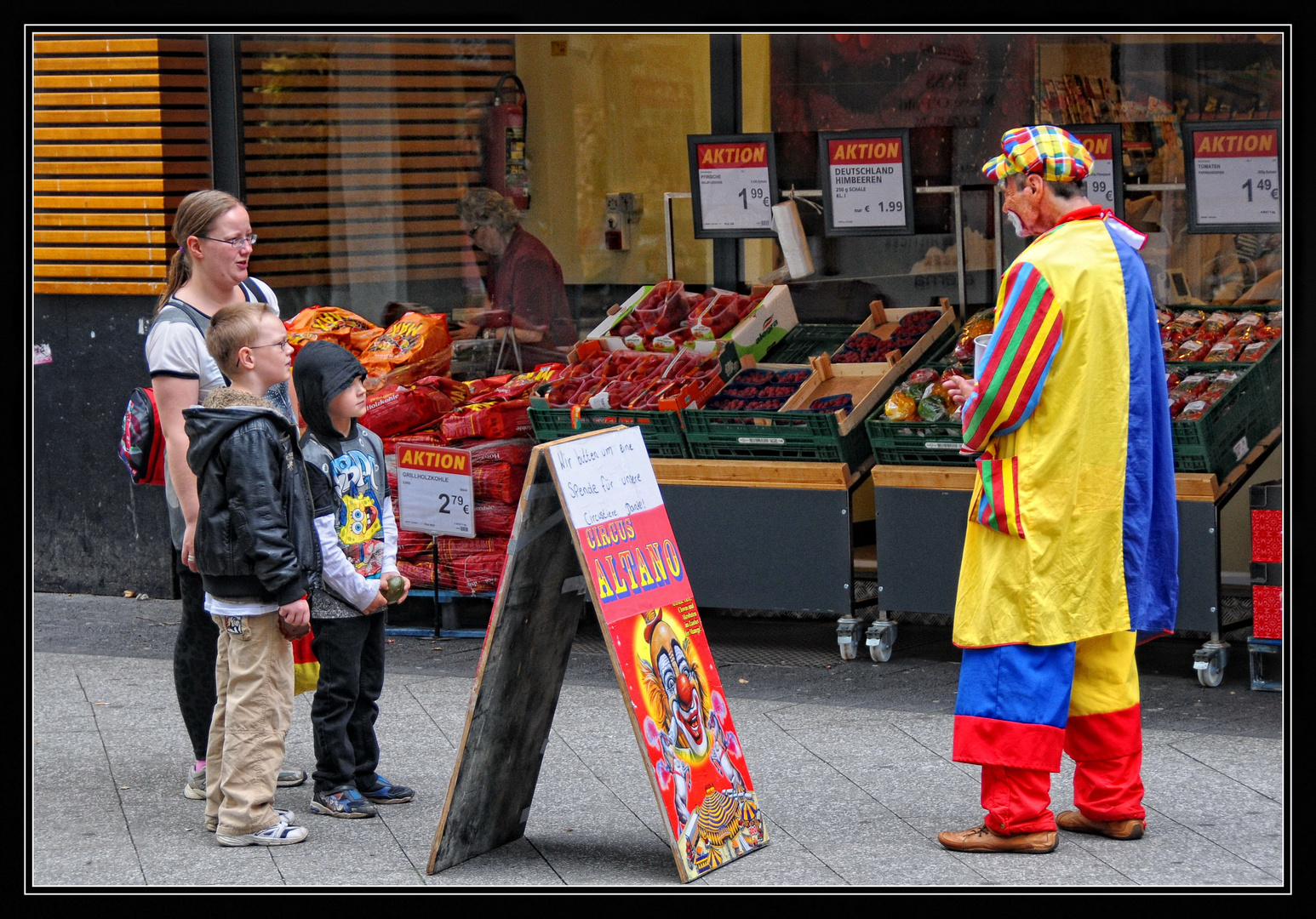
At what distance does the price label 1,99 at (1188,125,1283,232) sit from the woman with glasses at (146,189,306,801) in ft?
14.1

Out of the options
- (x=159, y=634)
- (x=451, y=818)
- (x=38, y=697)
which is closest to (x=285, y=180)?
(x=159, y=634)

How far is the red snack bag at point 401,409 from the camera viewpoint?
26.0 ft

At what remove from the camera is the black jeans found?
16.9 ft

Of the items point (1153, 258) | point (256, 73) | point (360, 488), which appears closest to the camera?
point (360, 488)

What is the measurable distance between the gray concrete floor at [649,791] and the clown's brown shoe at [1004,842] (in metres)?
0.03

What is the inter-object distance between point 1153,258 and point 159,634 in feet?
16.7

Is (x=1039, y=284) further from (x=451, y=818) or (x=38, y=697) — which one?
(x=38, y=697)

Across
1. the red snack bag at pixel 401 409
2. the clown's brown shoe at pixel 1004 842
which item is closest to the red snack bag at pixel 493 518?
the red snack bag at pixel 401 409

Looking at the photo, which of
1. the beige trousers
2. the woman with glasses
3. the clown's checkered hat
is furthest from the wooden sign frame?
the clown's checkered hat

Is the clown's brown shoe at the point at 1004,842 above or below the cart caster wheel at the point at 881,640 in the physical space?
below

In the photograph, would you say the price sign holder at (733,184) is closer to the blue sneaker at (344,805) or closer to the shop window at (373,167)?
the shop window at (373,167)

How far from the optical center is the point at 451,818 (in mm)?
4641

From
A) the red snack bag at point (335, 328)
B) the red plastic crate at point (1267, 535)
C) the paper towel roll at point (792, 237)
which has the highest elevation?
the paper towel roll at point (792, 237)

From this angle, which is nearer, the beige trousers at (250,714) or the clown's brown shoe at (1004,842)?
the clown's brown shoe at (1004,842)
